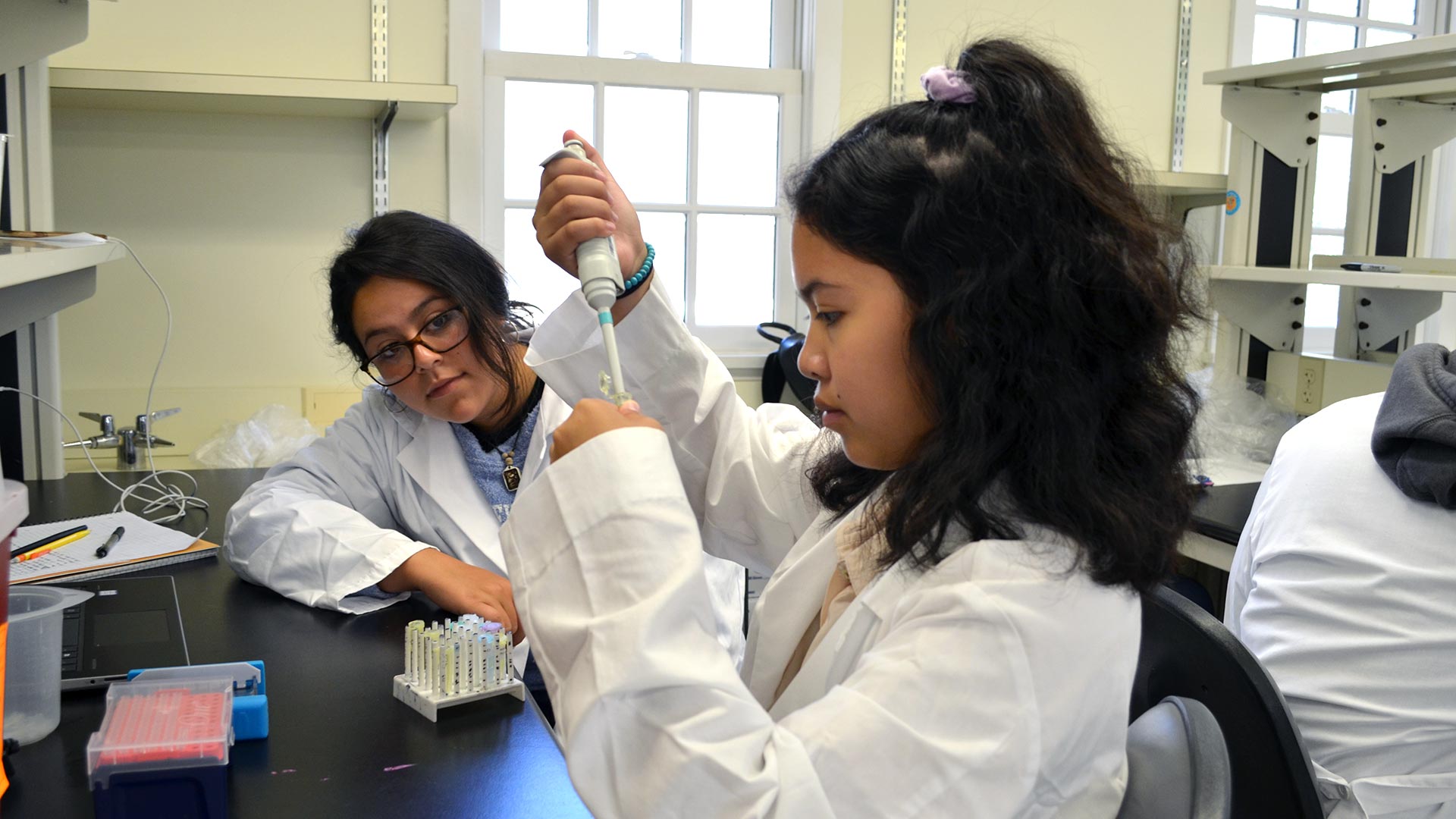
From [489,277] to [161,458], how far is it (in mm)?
1297

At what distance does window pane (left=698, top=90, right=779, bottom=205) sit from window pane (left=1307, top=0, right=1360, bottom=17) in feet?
6.02

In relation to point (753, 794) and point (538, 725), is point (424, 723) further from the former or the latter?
point (753, 794)

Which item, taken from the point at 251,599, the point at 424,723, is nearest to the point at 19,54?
the point at 251,599

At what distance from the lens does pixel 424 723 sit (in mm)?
980

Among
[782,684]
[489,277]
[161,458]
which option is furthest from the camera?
[161,458]

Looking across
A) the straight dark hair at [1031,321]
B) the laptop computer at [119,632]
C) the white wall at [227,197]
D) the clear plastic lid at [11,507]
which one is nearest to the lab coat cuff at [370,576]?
the laptop computer at [119,632]

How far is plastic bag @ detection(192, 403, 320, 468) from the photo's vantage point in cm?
238

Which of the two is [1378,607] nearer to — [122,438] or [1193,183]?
[1193,183]

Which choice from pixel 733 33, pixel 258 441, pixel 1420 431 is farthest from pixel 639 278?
pixel 733 33

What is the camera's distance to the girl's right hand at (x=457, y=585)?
1257 millimetres

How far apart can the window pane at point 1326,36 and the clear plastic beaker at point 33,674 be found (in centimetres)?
370

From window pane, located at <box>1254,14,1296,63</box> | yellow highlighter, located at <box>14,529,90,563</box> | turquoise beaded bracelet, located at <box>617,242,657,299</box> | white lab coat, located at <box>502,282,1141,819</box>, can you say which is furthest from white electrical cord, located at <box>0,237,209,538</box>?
window pane, located at <box>1254,14,1296,63</box>

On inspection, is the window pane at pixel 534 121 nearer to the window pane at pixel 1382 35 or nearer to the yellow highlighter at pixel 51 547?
the yellow highlighter at pixel 51 547

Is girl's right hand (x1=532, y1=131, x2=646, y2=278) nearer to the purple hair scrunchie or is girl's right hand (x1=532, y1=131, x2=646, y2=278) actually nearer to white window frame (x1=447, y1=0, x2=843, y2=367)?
the purple hair scrunchie
